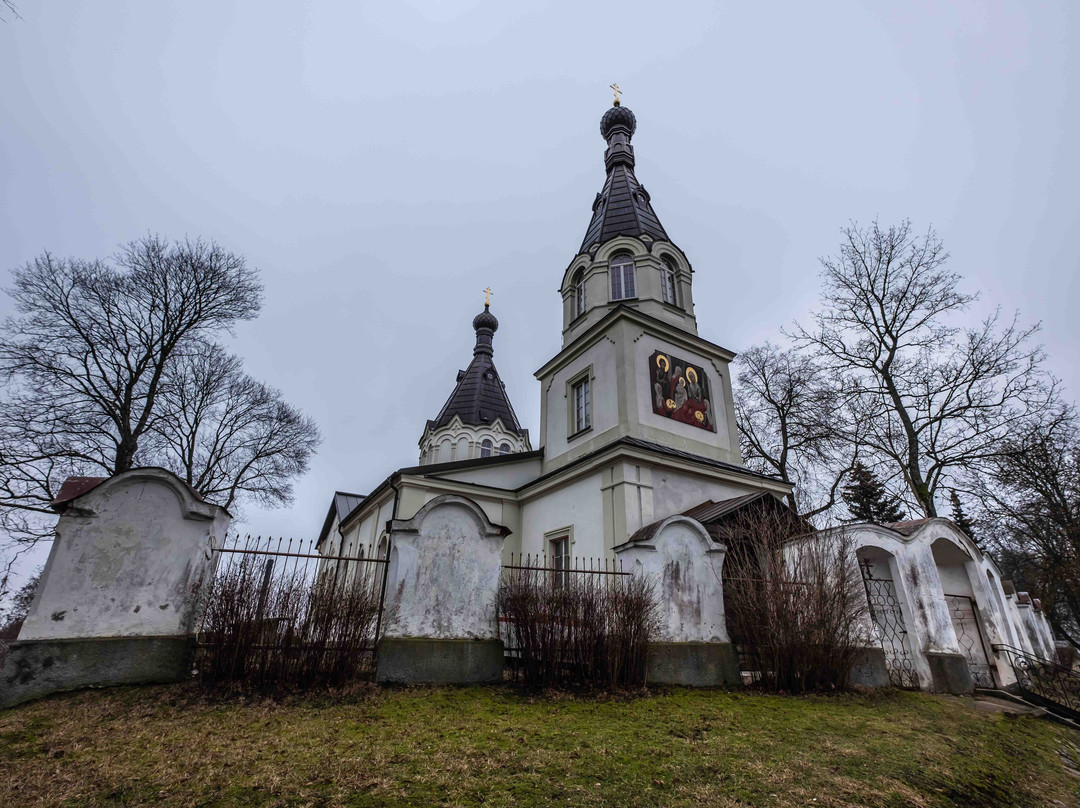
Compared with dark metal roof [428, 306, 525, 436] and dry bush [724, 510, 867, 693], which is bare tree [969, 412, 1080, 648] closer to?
dry bush [724, 510, 867, 693]

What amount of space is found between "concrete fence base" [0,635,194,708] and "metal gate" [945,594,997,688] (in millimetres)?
12704

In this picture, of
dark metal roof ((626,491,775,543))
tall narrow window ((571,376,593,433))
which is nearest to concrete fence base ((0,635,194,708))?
dark metal roof ((626,491,775,543))

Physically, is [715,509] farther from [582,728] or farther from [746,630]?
[582,728]

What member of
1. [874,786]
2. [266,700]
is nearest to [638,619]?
[874,786]

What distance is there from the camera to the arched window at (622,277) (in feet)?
57.3

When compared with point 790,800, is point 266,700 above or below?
above

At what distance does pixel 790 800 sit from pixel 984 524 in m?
19.5

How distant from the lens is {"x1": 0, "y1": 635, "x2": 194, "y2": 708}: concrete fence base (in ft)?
17.4

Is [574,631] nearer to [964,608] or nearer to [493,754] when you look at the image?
[493,754]

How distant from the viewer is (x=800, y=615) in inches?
309

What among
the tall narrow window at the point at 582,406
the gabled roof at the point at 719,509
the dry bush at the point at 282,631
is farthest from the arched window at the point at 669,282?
the dry bush at the point at 282,631

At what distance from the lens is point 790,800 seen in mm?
3795

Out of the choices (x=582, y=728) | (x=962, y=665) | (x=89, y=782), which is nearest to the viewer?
(x=89, y=782)

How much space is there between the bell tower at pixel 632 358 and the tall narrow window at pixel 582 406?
34 millimetres
